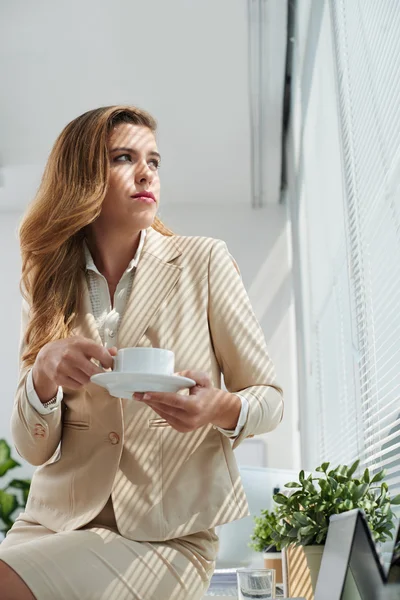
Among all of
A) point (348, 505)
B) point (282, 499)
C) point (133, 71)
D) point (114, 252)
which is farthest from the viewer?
point (133, 71)

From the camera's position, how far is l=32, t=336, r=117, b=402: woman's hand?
4.04 ft

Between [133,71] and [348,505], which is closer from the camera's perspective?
[348,505]

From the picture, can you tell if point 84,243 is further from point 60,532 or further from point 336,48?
point 336,48

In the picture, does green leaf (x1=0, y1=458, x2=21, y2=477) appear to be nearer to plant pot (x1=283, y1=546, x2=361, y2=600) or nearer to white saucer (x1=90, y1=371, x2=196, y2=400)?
plant pot (x1=283, y1=546, x2=361, y2=600)

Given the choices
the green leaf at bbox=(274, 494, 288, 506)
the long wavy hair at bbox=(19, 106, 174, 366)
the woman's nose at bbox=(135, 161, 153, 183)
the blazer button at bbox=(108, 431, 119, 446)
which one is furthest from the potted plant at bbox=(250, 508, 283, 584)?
the woman's nose at bbox=(135, 161, 153, 183)

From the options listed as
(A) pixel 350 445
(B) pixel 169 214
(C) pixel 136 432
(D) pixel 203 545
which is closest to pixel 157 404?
(C) pixel 136 432

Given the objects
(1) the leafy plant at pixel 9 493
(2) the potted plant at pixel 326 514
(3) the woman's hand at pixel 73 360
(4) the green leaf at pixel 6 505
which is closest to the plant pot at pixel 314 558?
(2) the potted plant at pixel 326 514

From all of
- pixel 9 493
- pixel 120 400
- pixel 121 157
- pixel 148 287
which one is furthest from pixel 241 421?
pixel 9 493

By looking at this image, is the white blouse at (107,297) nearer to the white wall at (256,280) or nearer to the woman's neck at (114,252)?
the woman's neck at (114,252)

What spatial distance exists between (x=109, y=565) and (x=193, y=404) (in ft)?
0.99

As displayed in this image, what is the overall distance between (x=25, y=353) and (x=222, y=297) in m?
0.43

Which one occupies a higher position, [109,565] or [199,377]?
[199,377]

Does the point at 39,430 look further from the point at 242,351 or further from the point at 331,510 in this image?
the point at 331,510

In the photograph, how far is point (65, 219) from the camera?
5.24 ft
